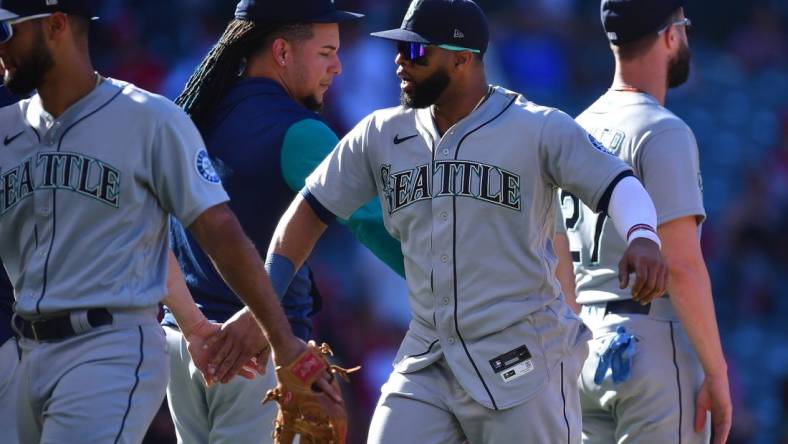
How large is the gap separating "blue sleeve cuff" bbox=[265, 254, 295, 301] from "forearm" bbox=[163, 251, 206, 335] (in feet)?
0.83

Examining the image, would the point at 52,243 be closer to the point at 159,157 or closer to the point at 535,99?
the point at 159,157


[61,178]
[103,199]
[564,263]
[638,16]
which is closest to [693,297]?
[564,263]

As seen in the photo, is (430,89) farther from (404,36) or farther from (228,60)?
(228,60)

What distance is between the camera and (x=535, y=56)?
12195mm

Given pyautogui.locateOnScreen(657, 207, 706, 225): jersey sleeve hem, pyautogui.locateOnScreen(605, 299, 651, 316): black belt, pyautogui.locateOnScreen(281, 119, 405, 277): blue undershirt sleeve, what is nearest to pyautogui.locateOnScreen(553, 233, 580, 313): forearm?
pyautogui.locateOnScreen(605, 299, 651, 316): black belt

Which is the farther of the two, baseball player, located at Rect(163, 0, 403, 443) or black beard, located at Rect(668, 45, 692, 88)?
black beard, located at Rect(668, 45, 692, 88)

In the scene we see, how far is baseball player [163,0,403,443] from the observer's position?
4719 millimetres

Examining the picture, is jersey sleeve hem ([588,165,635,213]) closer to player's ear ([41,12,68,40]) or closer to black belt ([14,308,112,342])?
black belt ([14,308,112,342])

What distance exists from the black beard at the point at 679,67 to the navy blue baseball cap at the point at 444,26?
40.9 inches

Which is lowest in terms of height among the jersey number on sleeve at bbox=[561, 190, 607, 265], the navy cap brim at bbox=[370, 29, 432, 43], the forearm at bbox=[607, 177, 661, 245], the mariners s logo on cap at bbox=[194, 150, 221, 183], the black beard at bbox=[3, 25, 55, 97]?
the jersey number on sleeve at bbox=[561, 190, 607, 265]

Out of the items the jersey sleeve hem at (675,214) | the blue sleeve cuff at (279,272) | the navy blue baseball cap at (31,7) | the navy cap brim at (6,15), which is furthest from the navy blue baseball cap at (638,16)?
the navy cap brim at (6,15)

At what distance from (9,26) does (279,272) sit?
3.67 ft

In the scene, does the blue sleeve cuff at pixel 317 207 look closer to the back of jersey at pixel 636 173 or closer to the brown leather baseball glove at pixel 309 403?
the brown leather baseball glove at pixel 309 403

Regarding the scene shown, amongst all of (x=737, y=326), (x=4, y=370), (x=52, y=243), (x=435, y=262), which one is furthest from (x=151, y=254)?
(x=737, y=326)
